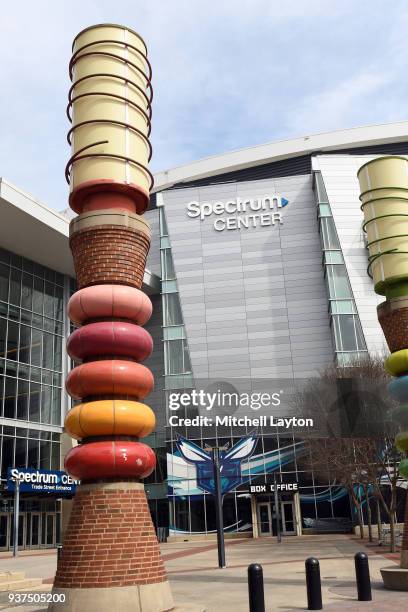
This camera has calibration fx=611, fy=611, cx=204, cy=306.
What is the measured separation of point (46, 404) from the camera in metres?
45.1

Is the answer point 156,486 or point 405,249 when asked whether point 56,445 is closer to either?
point 156,486

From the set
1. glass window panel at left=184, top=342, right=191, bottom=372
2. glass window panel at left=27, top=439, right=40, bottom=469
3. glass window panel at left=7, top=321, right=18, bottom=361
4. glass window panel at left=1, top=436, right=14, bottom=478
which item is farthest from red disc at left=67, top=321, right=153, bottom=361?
glass window panel at left=184, top=342, right=191, bottom=372

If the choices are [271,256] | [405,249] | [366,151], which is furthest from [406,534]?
[366,151]

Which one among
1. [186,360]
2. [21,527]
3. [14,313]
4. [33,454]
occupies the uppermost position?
[14,313]

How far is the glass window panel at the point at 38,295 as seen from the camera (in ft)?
150

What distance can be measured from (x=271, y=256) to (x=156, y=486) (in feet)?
72.7

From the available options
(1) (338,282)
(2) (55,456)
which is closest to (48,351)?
(2) (55,456)

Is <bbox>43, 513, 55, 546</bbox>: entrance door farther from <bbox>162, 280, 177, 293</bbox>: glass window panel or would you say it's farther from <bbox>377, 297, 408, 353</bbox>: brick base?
<bbox>377, 297, 408, 353</bbox>: brick base

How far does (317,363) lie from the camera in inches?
1997

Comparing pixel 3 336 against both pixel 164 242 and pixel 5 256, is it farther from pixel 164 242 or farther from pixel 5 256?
pixel 164 242

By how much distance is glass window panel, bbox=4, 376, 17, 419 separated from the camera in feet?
135

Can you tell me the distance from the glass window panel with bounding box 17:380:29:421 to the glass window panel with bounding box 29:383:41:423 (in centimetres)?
56

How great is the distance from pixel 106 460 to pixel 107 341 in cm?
209

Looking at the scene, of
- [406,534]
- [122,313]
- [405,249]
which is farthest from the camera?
[405,249]
